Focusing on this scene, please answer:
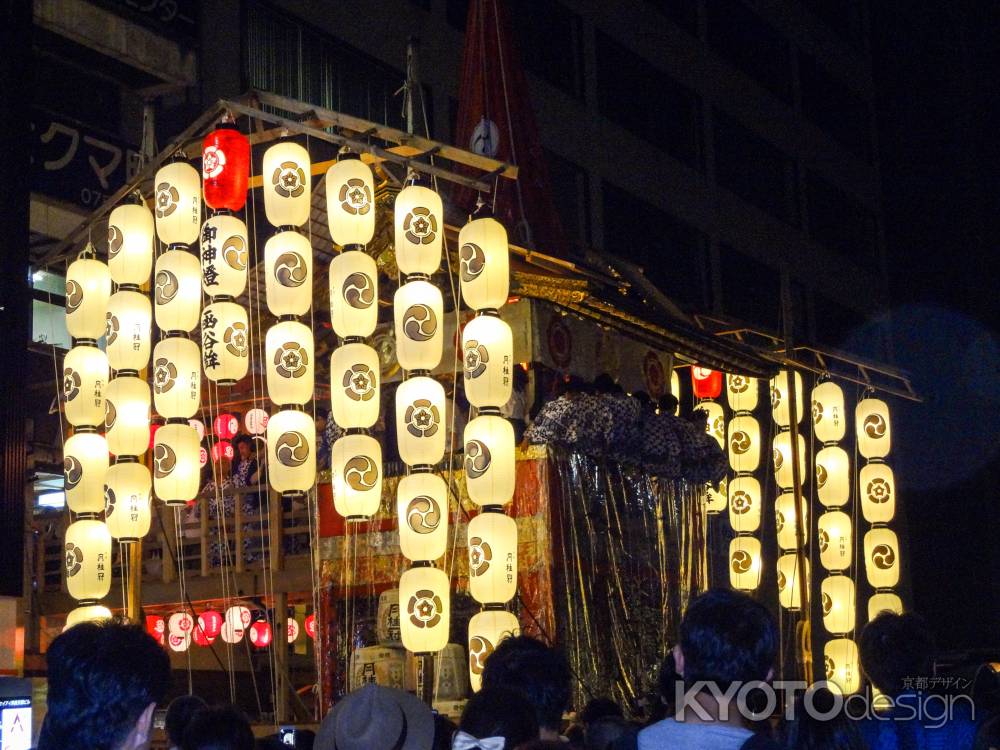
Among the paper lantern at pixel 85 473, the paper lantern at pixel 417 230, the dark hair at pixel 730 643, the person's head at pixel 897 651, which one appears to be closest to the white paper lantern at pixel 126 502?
the paper lantern at pixel 85 473

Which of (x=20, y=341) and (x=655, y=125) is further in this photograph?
(x=655, y=125)

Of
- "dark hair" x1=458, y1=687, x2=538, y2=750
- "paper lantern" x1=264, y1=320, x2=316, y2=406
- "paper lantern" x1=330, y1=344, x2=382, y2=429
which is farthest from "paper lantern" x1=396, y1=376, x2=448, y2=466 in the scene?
"dark hair" x1=458, y1=687, x2=538, y2=750

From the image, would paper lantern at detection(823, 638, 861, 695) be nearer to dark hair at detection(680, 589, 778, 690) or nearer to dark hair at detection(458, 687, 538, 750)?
Answer: dark hair at detection(458, 687, 538, 750)

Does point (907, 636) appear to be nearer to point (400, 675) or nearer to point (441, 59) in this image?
point (400, 675)

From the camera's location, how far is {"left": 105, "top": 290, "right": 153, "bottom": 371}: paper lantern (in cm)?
1012

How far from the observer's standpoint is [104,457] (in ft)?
34.4

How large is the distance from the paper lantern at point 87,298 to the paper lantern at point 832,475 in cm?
833

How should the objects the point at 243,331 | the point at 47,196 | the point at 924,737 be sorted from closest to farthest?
the point at 924,737 → the point at 243,331 → the point at 47,196

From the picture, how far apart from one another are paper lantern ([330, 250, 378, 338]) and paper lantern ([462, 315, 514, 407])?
858 mm

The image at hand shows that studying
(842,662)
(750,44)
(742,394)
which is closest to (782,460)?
(742,394)

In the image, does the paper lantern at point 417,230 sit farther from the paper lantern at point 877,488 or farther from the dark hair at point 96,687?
the dark hair at point 96,687

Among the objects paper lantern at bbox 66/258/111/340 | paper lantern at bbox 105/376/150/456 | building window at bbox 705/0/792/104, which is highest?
building window at bbox 705/0/792/104

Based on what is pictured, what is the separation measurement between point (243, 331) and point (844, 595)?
7955 mm

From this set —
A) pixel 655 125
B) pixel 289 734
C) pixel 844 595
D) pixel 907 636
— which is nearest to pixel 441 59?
pixel 655 125
